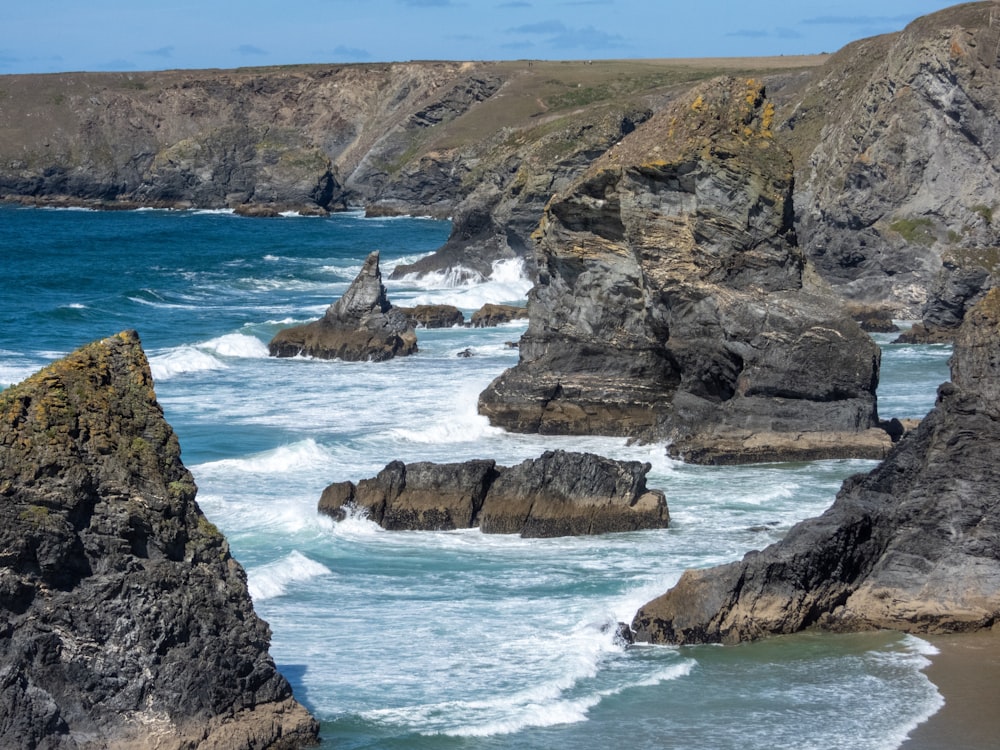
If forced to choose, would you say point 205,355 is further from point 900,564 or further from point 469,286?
point 900,564

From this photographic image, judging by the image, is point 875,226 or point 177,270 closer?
point 875,226

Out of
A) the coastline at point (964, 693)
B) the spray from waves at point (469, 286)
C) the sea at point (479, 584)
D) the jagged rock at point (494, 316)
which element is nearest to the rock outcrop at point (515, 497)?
the sea at point (479, 584)

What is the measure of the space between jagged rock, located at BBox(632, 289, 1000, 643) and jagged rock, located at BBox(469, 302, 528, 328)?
30500mm

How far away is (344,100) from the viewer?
148 metres

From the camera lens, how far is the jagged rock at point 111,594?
10.0 meters

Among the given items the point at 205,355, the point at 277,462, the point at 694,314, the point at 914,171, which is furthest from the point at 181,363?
the point at 914,171

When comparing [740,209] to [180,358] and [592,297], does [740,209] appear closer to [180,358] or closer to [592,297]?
[592,297]

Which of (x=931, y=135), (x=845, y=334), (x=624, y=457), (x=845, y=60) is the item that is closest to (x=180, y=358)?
(x=624, y=457)

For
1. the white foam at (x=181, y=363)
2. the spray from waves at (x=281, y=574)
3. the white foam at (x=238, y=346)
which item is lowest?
the spray from waves at (x=281, y=574)

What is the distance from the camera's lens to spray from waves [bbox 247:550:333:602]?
16.8m

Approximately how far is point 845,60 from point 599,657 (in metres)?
57.4

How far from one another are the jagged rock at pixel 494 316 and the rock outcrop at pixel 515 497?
82.7 ft

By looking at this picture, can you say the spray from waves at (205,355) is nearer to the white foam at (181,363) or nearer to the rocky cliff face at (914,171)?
the white foam at (181,363)

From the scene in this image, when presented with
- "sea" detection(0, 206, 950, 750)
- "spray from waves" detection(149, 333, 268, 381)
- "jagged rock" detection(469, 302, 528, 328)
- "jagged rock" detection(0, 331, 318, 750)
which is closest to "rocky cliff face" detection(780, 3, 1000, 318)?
"sea" detection(0, 206, 950, 750)
